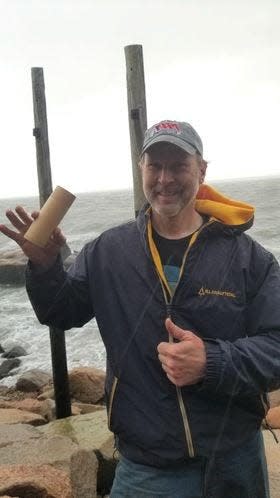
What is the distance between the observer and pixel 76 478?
12.9 ft

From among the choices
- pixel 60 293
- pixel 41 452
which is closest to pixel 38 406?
pixel 41 452

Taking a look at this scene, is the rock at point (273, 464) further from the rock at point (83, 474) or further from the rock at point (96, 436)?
the rock at point (83, 474)

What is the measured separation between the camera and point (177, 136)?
2539 mm

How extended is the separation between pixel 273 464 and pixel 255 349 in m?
2.52

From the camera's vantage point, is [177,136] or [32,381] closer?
[177,136]

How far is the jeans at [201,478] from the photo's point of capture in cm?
231

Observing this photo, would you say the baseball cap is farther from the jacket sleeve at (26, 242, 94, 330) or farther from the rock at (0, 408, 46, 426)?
the rock at (0, 408, 46, 426)

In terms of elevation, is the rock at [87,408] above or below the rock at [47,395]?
above

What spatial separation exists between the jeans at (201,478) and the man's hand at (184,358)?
448 mm

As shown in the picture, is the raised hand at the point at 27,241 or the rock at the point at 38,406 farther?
the rock at the point at 38,406

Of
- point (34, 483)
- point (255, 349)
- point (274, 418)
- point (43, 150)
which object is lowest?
point (274, 418)

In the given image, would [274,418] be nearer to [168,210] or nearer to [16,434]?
[16,434]

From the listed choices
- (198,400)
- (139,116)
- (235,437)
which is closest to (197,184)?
(198,400)

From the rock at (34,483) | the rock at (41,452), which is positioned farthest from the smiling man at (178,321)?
the rock at (41,452)
